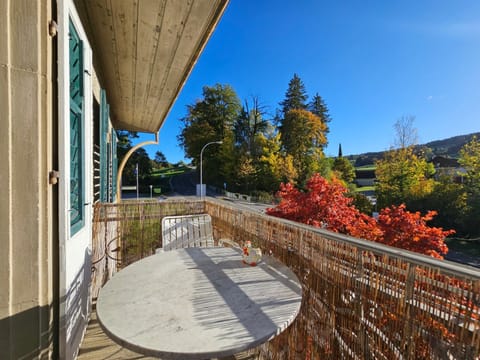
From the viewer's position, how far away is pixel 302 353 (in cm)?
156

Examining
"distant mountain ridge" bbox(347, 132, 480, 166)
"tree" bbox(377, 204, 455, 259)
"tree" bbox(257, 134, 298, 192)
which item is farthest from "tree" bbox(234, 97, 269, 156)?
"tree" bbox(377, 204, 455, 259)

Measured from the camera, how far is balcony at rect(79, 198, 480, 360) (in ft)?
2.71

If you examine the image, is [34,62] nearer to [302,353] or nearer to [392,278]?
[392,278]

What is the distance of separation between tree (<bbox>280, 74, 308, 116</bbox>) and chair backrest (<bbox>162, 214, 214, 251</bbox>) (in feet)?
85.8

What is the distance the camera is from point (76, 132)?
5.95 feet

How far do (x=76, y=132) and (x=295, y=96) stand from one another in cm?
2923

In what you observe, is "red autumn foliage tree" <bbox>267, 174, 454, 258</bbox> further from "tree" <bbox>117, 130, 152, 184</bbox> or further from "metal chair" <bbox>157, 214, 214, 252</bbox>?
"tree" <bbox>117, 130, 152, 184</bbox>

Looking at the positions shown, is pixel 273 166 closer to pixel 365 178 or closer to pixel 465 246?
pixel 465 246

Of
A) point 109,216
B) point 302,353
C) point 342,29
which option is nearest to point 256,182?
point 342,29

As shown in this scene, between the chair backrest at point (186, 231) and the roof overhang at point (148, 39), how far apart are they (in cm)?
186

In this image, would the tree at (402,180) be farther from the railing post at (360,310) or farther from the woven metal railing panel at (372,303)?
the railing post at (360,310)

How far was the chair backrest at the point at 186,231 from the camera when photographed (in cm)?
296

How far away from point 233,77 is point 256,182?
11.5m

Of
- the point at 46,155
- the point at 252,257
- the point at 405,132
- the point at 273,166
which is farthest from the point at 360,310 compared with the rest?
the point at 273,166
